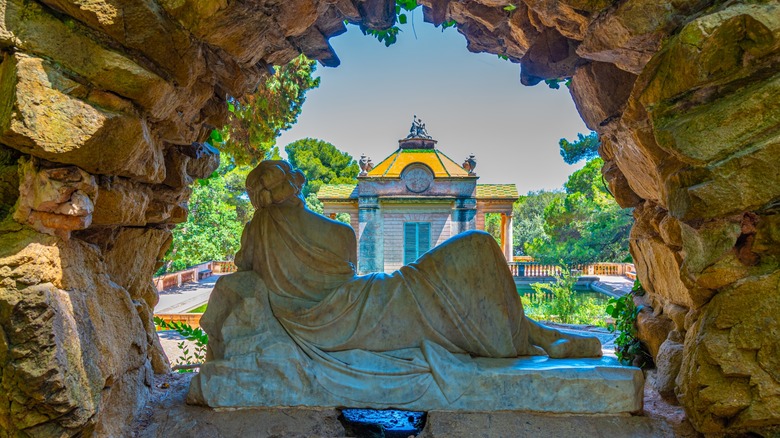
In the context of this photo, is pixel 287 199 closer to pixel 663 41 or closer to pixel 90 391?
pixel 90 391

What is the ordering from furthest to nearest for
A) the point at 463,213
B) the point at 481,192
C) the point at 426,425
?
the point at 481,192 → the point at 463,213 → the point at 426,425

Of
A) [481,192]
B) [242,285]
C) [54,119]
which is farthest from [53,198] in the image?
[481,192]

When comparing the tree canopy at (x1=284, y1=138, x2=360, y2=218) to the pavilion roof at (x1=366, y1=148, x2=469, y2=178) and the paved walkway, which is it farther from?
the paved walkway

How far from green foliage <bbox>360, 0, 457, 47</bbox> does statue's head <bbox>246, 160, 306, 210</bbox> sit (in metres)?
1.55

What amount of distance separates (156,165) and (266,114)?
355cm

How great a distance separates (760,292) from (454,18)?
2718 mm

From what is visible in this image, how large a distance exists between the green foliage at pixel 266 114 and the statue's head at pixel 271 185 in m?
2.07

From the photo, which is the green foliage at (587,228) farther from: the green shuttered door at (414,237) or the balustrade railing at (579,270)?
the green shuttered door at (414,237)

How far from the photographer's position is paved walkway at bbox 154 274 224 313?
30.4 ft

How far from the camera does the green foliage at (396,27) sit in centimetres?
352

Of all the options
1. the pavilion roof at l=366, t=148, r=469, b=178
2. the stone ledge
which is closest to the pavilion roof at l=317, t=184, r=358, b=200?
the pavilion roof at l=366, t=148, r=469, b=178

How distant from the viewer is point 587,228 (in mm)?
17328

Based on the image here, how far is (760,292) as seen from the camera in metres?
1.86

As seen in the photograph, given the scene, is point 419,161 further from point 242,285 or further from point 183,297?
point 242,285
